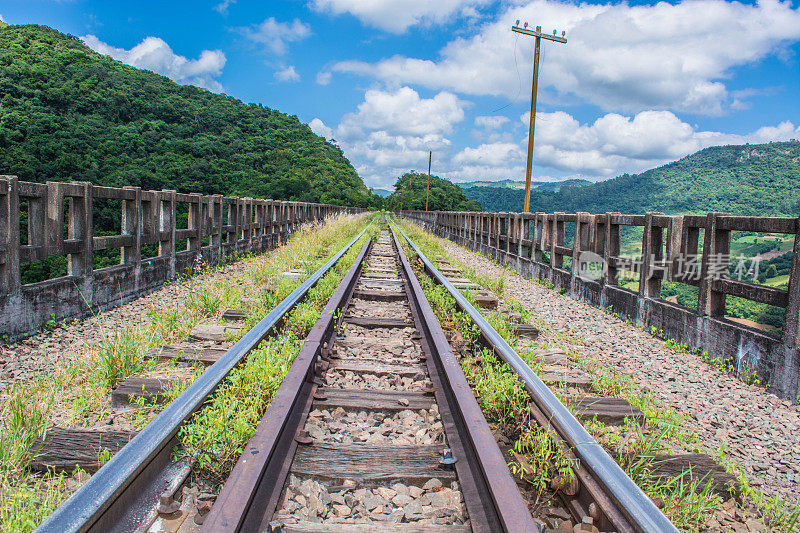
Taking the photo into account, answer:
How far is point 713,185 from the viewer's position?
101938 mm

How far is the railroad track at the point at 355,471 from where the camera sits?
1.79 metres

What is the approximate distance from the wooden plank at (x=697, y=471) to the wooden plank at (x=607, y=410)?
1.46 ft

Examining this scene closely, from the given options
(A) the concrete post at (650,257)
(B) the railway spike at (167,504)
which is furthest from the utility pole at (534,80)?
(B) the railway spike at (167,504)

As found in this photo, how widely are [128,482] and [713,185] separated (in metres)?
121

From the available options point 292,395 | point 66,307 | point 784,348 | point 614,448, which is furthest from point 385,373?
point 66,307

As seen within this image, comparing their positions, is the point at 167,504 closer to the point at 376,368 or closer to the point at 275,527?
the point at 275,527

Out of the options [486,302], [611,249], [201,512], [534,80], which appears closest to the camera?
[201,512]

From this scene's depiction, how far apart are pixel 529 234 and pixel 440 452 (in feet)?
33.1

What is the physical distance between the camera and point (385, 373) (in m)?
3.59

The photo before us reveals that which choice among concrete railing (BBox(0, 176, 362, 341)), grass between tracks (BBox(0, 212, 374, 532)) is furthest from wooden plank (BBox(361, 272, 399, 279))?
concrete railing (BBox(0, 176, 362, 341))

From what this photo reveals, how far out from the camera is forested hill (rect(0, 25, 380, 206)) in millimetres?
42094

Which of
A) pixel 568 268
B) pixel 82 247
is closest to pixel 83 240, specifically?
pixel 82 247

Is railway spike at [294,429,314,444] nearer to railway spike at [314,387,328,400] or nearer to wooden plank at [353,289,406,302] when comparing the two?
railway spike at [314,387,328,400]

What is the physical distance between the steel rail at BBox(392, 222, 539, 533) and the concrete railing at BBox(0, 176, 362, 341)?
4115mm
